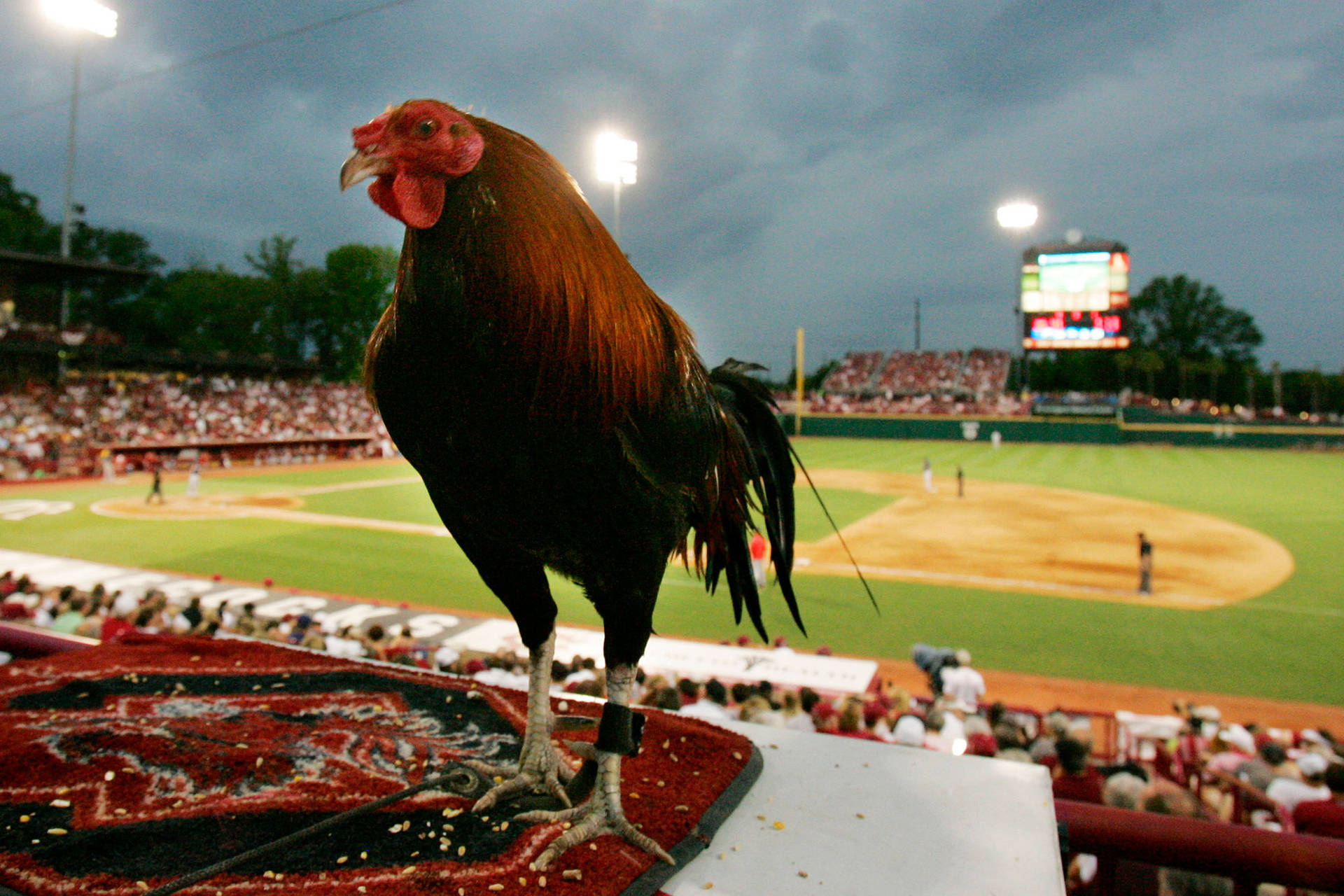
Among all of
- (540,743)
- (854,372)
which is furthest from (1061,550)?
(854,372)

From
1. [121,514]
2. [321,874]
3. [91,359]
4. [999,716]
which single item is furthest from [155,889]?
[91,359]

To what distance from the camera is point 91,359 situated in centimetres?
3600

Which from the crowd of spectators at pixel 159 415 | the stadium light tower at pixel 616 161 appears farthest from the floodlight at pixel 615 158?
the crowd of spectators at pixel 159 415

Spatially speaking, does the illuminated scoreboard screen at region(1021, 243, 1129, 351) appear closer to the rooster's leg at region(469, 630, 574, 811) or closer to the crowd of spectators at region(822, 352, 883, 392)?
the crowd of spectators at region(822, 352, 883, 392)

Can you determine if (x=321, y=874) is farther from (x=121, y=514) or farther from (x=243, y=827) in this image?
(x=121, y=514)

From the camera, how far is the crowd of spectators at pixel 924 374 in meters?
70.2

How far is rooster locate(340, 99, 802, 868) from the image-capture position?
1798mm

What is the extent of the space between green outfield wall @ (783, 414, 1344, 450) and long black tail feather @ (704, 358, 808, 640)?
147 ft

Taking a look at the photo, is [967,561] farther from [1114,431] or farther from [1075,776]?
[1114,431]

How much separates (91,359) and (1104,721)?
4366 centimetres

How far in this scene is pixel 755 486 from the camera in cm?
296

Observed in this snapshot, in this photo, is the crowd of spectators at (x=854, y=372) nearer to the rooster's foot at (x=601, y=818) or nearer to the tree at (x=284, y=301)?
the tree at (x=284, y=301)

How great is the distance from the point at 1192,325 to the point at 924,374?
120 ft

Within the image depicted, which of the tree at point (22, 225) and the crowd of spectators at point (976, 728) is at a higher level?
the tree at point (22, 225)
